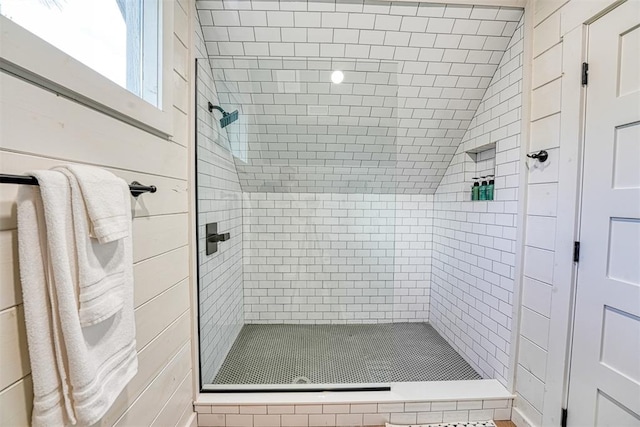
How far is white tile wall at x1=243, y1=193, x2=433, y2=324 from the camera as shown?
249cm

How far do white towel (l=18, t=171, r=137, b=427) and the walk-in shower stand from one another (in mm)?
995

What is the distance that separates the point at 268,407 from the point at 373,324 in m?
1.32

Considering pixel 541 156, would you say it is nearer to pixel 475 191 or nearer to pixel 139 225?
pixel 475 191

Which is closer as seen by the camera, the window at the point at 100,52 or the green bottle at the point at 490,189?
the window at the point at 100,52

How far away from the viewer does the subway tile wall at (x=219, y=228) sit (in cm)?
159

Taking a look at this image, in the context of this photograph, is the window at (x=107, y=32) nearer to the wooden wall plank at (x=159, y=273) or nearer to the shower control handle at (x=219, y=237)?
the wooden wall plank at (x=159, y=273)

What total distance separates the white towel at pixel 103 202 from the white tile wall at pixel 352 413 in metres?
1.34

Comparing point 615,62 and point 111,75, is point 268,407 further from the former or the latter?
point 615,62

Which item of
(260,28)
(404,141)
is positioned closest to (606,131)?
(404,141)

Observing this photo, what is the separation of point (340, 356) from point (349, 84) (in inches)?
81.7

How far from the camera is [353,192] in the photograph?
2504mm

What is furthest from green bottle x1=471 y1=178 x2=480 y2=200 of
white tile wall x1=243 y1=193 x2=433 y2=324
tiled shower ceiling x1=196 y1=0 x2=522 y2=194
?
white tile wall x1=243 y1=193 x2=433 y2=324

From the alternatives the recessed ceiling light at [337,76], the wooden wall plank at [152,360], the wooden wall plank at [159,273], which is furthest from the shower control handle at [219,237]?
the recessed ceiling light at [337,76]

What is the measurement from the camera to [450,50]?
1.67m
